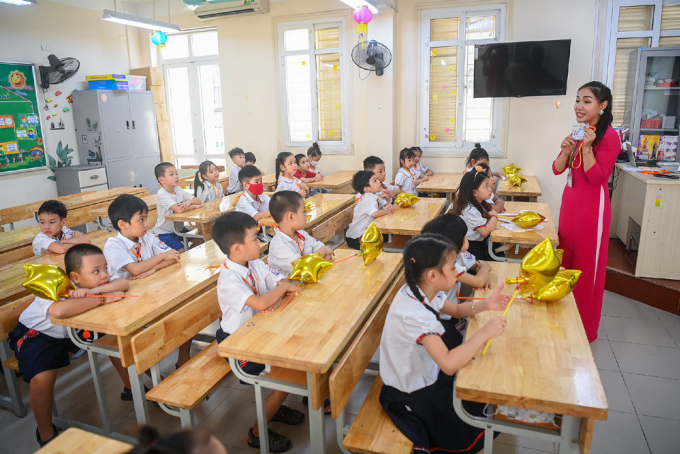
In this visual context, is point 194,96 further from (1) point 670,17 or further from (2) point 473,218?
(1) point 670,17

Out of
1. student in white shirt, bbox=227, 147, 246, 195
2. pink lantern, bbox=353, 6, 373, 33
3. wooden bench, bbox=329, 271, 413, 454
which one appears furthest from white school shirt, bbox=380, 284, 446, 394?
pink lantern, bbox=353, 6, 373, 33

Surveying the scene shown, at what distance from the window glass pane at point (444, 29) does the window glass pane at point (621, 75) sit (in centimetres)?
186

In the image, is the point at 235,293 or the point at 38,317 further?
the point at 38,317

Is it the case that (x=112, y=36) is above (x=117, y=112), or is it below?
above

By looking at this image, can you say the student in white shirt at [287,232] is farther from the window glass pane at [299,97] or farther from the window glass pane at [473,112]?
the window glass pane at [299,97]

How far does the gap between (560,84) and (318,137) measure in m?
3.24

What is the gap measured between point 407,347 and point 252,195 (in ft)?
9.27

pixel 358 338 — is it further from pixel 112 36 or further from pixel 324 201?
pixel 112 36

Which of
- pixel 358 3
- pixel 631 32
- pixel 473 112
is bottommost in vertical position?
pixel 473 112

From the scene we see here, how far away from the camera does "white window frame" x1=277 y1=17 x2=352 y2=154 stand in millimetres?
6391

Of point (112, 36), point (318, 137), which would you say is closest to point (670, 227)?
point (318, 137)

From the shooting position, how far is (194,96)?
313 inches

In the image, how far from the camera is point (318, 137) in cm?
683

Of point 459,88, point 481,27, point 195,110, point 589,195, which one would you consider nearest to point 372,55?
point 459,88
